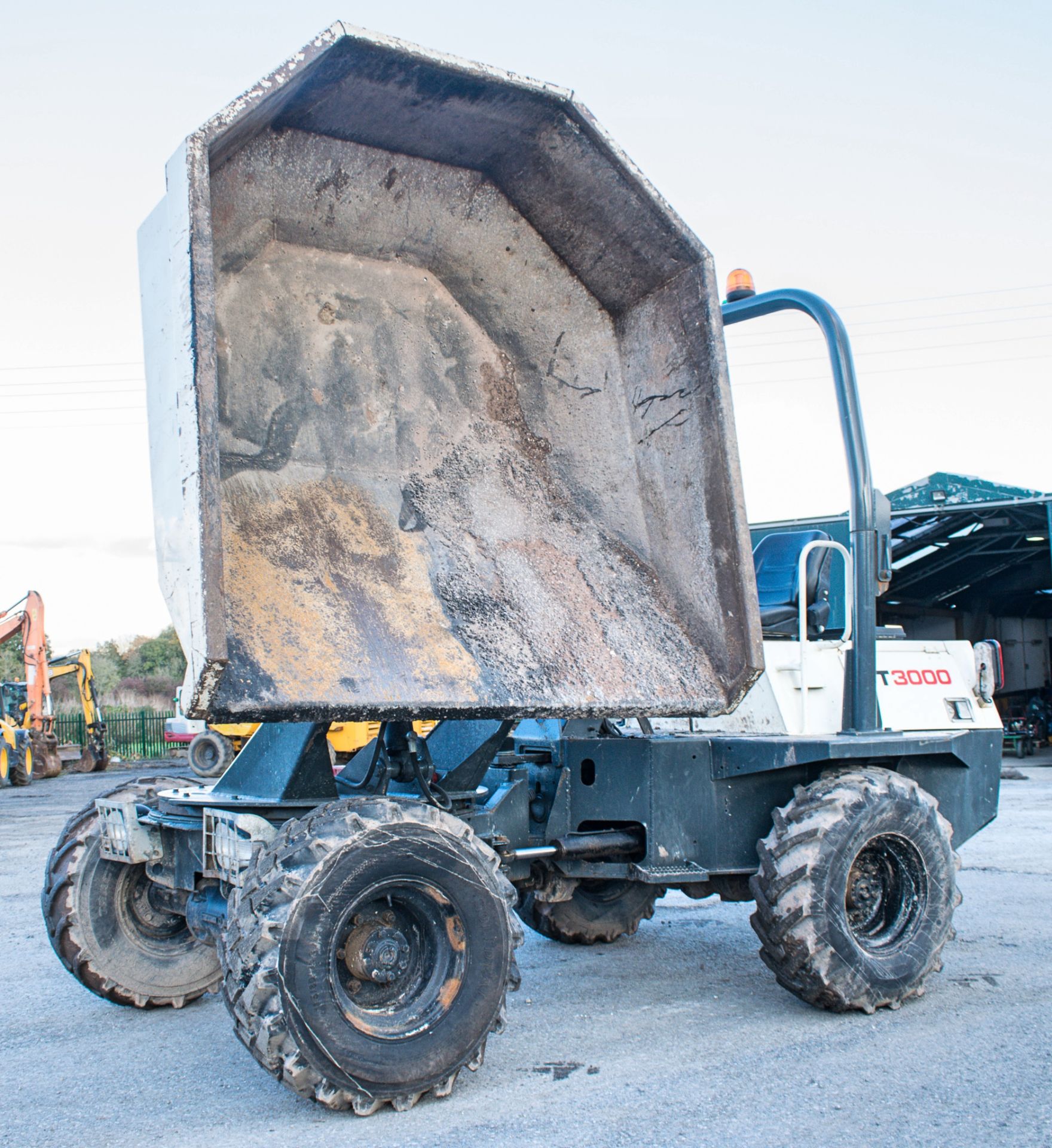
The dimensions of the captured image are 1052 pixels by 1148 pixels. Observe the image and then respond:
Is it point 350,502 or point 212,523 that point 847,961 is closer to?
point 350,502

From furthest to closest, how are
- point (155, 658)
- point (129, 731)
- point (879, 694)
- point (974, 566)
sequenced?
point (155, 658)
point (129, 731)
point (974, 566)
point (879, 694)

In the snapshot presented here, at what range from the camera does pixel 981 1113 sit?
3451mm

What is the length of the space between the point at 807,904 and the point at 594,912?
69.4 inches

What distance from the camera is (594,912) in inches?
233

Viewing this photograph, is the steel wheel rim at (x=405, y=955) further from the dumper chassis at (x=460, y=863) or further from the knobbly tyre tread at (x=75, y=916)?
the knobbly tyre tread at (x=75, y=916)

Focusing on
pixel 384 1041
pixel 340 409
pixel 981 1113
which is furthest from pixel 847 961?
pixel 340 409

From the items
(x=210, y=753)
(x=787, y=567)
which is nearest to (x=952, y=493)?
(x=210, y=753)

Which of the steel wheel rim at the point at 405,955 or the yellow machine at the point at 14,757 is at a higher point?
the yellow machine at the point at 14,757

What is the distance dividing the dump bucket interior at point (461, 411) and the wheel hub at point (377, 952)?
707 mm

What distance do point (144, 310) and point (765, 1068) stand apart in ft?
11.1

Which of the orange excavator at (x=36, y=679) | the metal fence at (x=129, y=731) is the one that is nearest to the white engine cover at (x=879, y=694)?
the orange excavator at (x=36, y=679)

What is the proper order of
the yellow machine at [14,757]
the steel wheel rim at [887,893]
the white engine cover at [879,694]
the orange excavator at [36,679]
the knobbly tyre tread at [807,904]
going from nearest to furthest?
the knobbly tyre tread at [807,904] < the steel wheel rim at [887,893] < the white engine cover at [879,694] < the yellow machine at [14,757] < the orange excavator at [36,679]

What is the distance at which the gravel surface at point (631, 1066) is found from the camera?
3.35m

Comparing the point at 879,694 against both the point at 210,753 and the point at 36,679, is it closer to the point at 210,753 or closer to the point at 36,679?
the point at 210,753
